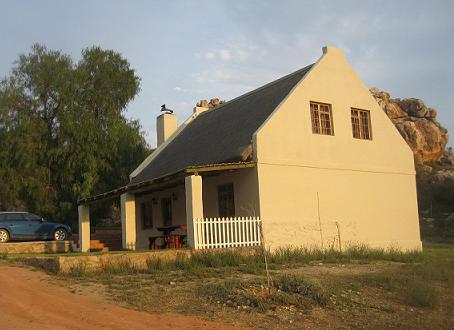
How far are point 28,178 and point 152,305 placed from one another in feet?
67.0

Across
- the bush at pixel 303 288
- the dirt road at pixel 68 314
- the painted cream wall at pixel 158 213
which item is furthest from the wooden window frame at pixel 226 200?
the dirt road at pixel 68 314

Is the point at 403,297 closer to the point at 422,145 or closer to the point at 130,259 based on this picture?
the point at 130,259

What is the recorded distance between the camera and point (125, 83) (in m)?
30.9

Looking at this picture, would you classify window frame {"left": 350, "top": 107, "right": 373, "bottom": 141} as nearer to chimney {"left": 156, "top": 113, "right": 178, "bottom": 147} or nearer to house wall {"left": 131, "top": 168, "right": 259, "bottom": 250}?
house wall {"left": 131, "top": 168, "right": 259, "bottom": 250}

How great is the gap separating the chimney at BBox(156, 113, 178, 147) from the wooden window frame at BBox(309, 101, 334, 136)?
10873mm

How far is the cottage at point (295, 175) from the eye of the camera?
57.9ft

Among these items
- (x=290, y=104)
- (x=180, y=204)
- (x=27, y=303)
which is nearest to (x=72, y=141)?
(x=180, y=204)

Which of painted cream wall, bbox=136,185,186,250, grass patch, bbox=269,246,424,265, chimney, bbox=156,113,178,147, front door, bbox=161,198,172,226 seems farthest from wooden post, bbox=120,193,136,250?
chimney, bbox=156,113,178,147

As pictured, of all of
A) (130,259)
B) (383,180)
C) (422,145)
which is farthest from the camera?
(422,145)

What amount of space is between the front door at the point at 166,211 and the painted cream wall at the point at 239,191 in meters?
3.20

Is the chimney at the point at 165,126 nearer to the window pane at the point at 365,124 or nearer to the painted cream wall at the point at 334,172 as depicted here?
the painted cream wall at the point at 334,172

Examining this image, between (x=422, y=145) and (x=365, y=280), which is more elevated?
(x=422, y=145)

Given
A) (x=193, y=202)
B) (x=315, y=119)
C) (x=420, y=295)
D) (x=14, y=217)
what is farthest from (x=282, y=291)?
(x=14, y=217)

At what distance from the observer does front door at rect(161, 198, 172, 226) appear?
2356cm
